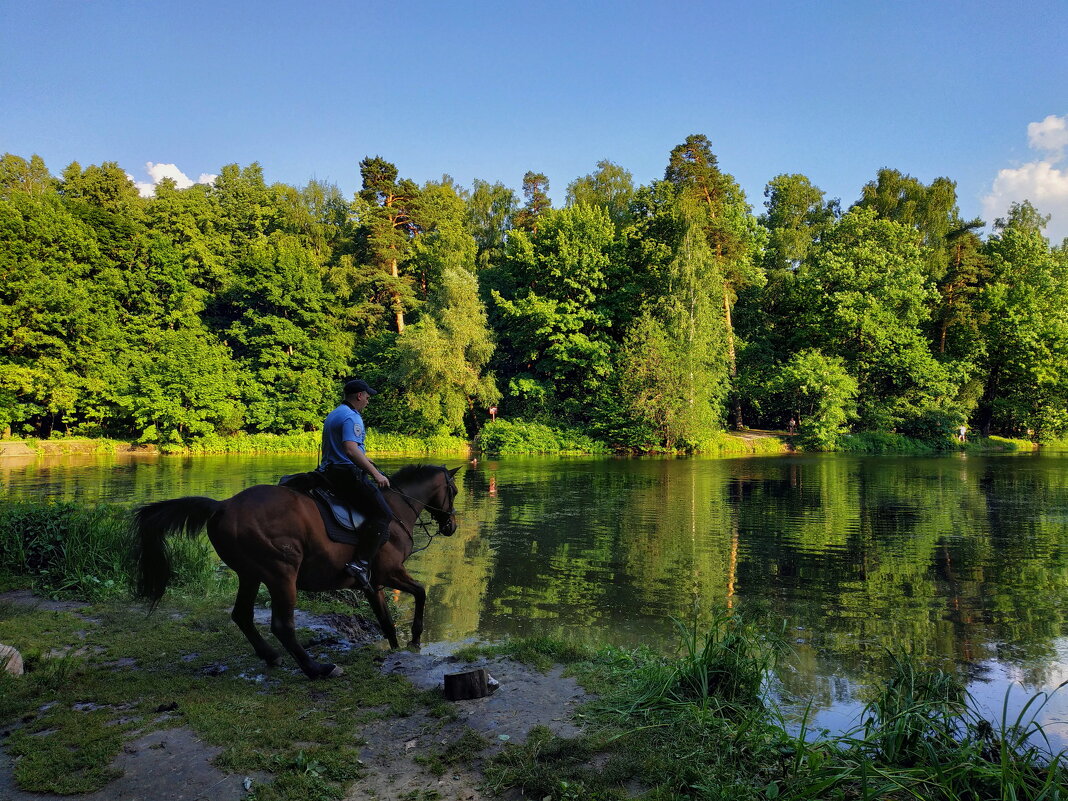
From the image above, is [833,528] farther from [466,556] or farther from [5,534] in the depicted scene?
[5,534]

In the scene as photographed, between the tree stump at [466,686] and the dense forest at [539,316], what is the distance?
33928 mm

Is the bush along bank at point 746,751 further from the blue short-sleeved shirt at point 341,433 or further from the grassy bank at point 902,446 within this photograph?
the grassy bank at point 902,446

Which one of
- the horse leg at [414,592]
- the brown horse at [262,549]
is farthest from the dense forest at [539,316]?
the brown horse at [262,549]

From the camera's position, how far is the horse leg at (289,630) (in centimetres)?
583

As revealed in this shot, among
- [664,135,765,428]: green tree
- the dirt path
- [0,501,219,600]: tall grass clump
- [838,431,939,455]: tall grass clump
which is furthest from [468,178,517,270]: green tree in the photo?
the dirt path

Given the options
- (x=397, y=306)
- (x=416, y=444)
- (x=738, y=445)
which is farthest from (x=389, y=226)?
(x=738, y=445)

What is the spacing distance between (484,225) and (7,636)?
58.9 meters

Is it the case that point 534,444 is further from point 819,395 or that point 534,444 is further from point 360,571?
point 360,571

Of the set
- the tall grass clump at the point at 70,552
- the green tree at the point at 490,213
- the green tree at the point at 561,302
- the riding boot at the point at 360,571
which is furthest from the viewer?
the green tree at the point at 490,213

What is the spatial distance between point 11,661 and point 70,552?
403 cm

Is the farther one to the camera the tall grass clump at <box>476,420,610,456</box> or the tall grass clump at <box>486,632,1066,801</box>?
the tall grass clump at <box>476,420,610,456</box>

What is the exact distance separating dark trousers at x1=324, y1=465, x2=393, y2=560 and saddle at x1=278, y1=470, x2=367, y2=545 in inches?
2.5

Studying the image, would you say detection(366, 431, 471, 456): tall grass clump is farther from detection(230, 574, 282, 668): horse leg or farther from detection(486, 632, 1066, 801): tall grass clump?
detection(486, 632, 1066, 801): tall grass clump

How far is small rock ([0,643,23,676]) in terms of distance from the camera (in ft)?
17.7
